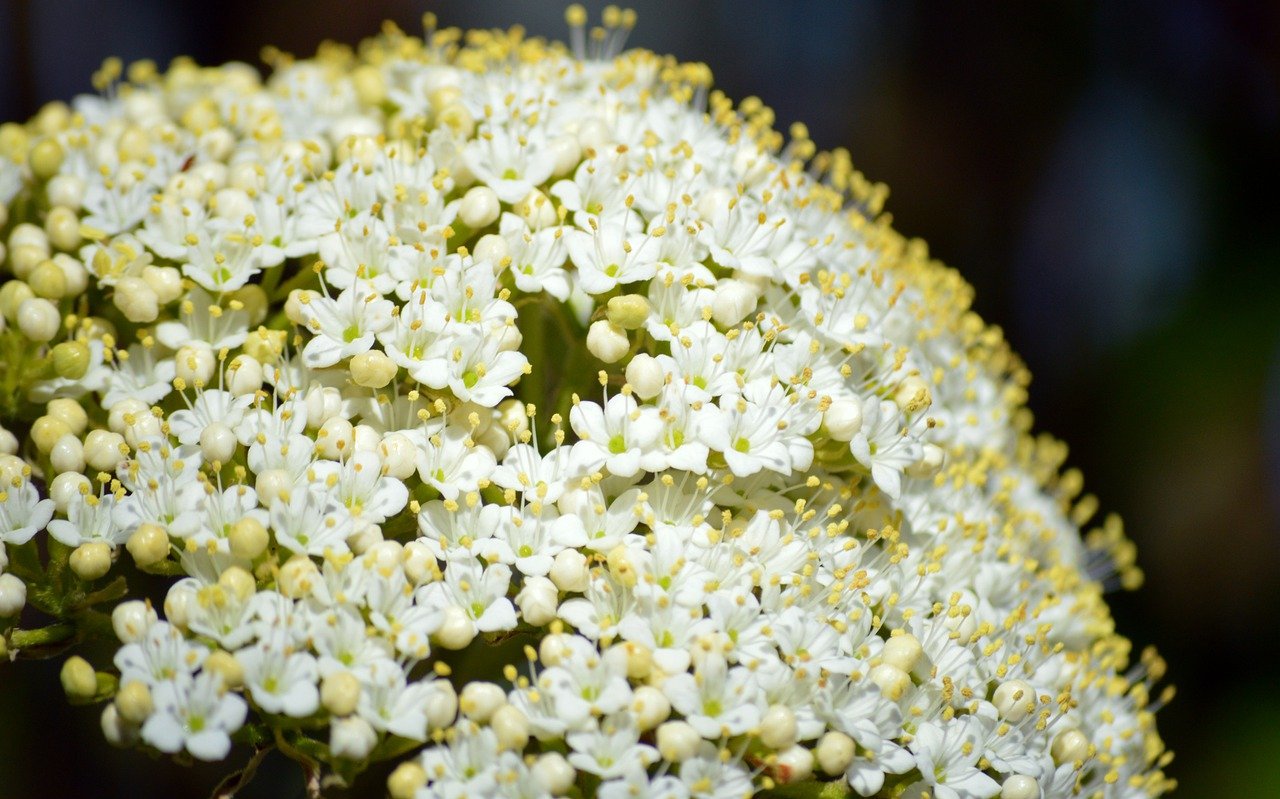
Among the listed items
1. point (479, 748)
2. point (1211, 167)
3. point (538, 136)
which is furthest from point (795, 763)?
point (1211, 167)

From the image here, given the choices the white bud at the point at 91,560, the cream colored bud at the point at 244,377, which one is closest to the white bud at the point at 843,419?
the cream colored bud at the point at 244,377

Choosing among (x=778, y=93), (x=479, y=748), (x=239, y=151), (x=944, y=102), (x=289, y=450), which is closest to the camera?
(x=479, y=748)

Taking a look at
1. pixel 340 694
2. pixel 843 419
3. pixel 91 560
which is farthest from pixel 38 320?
pixel 843 419

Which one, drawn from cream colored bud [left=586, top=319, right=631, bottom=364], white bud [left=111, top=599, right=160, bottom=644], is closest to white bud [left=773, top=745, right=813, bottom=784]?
cream colored bud [left=586, top=319, right=631, bottom=364]

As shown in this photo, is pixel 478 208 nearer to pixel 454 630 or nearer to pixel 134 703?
pixel 454 630

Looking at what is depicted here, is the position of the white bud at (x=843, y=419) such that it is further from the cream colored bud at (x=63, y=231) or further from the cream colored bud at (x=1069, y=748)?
the cream colored bud at (x=63, y=231)

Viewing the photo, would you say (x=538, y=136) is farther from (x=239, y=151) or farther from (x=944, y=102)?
(x=944, y=102)

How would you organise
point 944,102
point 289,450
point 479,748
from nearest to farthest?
point 479,748, point 289,450, point 944,102

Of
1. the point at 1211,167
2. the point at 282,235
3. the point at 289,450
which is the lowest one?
the point at 289,450
